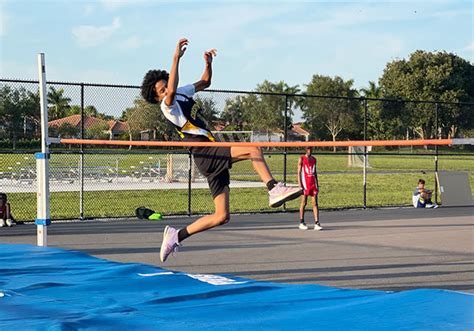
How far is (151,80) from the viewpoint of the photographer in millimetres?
5812

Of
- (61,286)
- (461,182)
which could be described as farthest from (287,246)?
(461,182)

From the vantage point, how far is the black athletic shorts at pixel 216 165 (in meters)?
5.54

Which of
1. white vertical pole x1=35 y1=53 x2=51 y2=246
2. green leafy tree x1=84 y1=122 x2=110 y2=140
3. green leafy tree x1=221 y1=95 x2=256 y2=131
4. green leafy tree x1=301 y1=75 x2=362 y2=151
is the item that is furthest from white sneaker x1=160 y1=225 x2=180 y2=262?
green leafy tree x1=301 y1=75 x2=362 y2=151

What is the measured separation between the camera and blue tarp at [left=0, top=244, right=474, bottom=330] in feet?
14.7

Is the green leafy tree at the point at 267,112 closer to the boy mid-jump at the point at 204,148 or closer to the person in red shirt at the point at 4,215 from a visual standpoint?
the person in red shirt at the point at 4,215

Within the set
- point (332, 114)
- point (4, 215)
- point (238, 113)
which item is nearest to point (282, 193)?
point (4, 215)

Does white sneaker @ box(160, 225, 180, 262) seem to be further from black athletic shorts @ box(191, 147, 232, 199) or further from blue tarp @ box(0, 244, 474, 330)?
black athletic shorts @ box(191, 147, 232, 199)

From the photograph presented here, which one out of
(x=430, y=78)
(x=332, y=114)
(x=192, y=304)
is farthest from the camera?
(x=430, y=78)

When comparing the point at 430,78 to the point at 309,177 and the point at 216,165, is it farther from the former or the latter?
the point at 216,165

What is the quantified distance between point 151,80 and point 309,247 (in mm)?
4746

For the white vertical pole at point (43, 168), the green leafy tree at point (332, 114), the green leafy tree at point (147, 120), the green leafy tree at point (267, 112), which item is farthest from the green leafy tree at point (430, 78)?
the white vertical pole at point (43, 168)

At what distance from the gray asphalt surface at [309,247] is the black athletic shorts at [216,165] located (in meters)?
1.90

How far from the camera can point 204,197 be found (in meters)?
20.1

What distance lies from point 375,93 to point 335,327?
6875 cm
